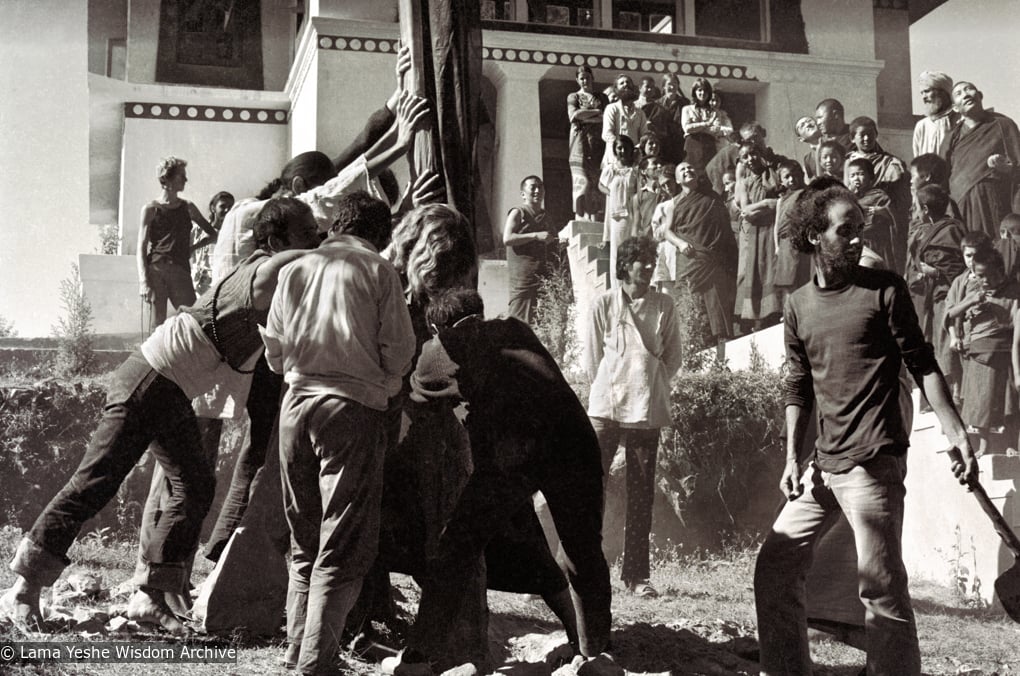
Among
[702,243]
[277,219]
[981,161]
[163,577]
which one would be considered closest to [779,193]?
[702,243]

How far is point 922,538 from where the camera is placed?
557cm

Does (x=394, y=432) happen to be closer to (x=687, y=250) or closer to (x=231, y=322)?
(x=231, y=322)

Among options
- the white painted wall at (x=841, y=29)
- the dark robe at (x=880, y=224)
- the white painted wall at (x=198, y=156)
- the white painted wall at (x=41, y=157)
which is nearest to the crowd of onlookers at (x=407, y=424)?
the white painted wall at (x=198, y=156)

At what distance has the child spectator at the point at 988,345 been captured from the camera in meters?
5.70

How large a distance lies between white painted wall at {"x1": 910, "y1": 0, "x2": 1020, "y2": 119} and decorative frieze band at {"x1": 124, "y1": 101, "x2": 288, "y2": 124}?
3.30 metres

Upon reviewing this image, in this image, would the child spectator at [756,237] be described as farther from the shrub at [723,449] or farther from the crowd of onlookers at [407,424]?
the crowd of onlookers at [407,424]

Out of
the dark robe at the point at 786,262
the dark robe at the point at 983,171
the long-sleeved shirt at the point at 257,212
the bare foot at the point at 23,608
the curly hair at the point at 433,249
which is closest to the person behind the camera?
the bare foot at the point at 23,608

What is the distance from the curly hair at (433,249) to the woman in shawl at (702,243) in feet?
8.28

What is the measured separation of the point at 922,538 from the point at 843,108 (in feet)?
7.37

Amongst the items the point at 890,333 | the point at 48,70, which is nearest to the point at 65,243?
the point at 48,70

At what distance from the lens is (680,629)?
4.12 meters

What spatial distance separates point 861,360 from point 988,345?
2769mm

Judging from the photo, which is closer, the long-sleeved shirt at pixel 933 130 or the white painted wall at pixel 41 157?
the white painted wall at pixel 41 157

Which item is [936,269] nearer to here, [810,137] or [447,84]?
[810,137]
